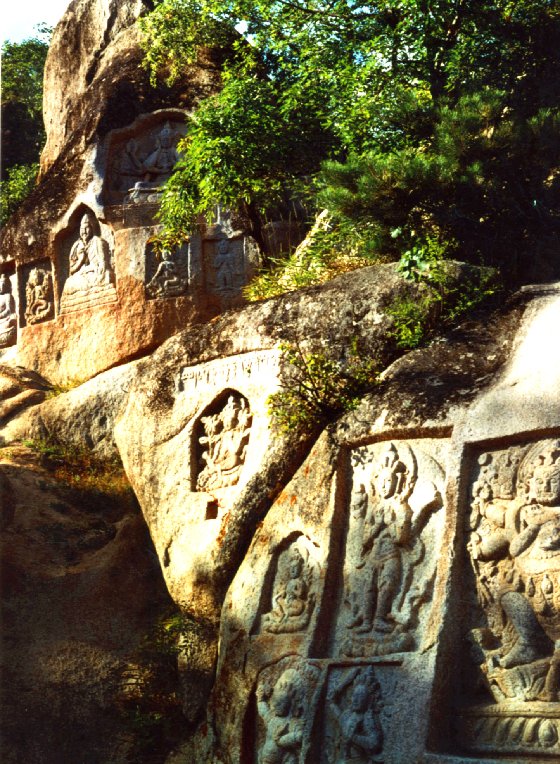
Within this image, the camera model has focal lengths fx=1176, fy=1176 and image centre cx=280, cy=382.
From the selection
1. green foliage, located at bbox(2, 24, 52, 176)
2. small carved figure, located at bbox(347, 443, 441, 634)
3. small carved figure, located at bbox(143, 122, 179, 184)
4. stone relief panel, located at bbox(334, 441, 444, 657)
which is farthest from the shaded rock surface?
green foliage, located at bbox(2, 24, 52, 176)

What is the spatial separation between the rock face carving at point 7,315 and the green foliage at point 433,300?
739cm

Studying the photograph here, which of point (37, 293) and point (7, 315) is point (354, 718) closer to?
point (37, 293)

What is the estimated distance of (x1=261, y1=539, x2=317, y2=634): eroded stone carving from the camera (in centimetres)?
832

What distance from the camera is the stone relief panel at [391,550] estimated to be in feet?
25.4

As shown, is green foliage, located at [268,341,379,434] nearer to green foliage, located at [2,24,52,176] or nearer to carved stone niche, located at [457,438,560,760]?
carved stone niche, located at [457,438,560,760]

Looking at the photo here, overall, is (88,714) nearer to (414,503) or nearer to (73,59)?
(414,503)

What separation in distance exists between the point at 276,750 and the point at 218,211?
282 inches

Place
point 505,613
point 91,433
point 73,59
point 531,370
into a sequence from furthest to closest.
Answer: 1. point 73,59
2. point 91,433
3. point 531,370
4. point 505,613

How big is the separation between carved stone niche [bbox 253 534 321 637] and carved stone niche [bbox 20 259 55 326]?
701 centimetres

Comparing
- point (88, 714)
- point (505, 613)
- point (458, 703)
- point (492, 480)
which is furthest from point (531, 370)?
point (88, 714)

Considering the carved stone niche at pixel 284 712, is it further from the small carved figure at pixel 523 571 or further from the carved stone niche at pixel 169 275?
the carved stone niche at pixel 169 275

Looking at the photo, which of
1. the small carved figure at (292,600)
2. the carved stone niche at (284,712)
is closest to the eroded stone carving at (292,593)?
the small carved figure at (292,600)

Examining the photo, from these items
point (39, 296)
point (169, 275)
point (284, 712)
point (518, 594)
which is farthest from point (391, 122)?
point (39, 296)

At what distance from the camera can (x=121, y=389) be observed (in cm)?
1307
